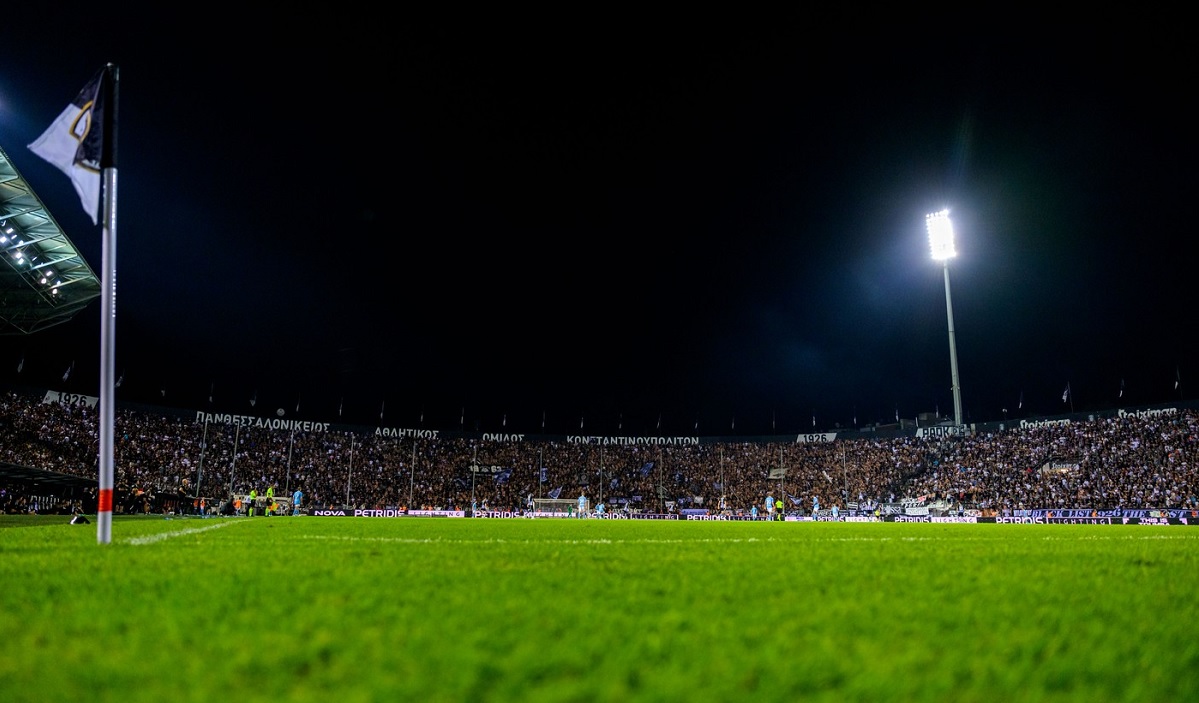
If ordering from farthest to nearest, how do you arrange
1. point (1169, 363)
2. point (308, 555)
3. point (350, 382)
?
point (350, 382), point (1169, 363), point (308, 555)

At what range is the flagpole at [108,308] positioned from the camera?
21.5 ft

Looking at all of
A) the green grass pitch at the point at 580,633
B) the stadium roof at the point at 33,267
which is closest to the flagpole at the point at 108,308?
the green grass pitch at the point at 580,633

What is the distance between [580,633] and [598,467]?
6147 cm

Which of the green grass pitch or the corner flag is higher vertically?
the corner flag

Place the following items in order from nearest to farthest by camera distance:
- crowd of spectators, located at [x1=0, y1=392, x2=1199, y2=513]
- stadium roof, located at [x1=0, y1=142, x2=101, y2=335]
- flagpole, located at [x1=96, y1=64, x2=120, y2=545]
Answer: flagpole, located at [x1=96, y1=64, x2=120, y2=545] → stadium roof, located at [x1=0, y1=142, x2=101, y2=335] → crowd of spectators, located at [x1=0, y1=392, x2=1199, y2=513]

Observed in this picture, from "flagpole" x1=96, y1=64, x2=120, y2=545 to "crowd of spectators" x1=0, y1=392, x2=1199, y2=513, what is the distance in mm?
33845

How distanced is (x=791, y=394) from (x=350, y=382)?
161ft

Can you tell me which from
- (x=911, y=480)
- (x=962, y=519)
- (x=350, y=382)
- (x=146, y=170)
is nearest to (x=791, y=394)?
(x=911, y=480)

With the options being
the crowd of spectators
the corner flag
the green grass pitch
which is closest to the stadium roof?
the crowd of spectators

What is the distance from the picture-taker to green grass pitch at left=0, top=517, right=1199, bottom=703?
1.87m

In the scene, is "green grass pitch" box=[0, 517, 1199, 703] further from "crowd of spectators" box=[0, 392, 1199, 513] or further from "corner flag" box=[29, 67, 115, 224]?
"crowd of spectators" box=[0, 392, 1199, 513]

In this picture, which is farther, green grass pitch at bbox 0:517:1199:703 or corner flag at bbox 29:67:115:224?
corner flag at bbox 29:67:115:224

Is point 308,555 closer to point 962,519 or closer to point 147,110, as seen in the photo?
point 147,110

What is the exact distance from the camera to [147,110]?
33.0 metres
